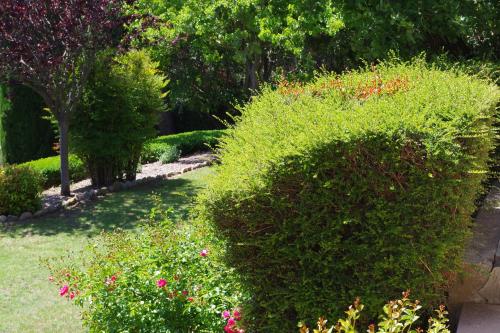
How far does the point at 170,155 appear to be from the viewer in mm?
13750

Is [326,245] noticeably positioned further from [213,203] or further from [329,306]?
[213,203]

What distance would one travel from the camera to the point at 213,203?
3.29m

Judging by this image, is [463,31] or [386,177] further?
[463,31]

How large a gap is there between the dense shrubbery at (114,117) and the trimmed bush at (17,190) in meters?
1.72

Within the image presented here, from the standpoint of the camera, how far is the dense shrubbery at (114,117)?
1073 centimetres

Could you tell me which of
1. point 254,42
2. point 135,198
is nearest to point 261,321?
point 135,198

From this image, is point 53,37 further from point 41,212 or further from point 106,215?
point 106,215

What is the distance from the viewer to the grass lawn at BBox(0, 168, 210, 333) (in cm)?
509

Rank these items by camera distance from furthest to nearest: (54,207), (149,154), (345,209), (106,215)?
(149,154), (54,207), (106,215), (345,209)

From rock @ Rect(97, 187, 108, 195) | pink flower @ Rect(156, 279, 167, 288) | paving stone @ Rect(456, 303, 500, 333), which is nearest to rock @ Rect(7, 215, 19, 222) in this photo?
rock @ Rect(97, 187, 108, 195)

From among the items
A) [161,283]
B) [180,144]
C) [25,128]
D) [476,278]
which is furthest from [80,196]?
[476,278]

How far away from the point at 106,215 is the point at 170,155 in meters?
4.86

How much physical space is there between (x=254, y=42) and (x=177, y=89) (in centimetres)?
492

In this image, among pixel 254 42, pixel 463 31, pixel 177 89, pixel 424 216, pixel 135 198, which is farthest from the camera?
pixel 177 89
